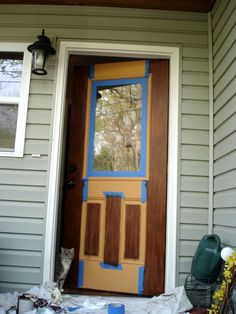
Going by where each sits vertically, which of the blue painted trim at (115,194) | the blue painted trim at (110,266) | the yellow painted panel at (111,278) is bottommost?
the yellow painted panel at (111,278)

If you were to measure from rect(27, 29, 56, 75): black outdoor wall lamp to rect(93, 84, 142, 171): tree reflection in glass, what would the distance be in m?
0.61

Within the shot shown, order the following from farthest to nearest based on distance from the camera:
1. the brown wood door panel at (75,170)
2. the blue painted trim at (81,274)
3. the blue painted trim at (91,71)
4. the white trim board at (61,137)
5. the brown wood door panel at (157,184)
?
the blue painted trim at (91,71)
the brown wood door panel at (75,170)
the blue painted trim at (81,274)
the brown wood door panel at (157,184)
the white trim board at (61,137)

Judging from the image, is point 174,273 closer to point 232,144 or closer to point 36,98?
point 232,144

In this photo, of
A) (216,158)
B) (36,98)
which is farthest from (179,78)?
(36,98)

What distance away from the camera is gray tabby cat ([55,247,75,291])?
9.66 ft

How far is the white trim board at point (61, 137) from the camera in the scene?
289cm

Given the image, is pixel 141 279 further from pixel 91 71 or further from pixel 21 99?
pixel 91 71

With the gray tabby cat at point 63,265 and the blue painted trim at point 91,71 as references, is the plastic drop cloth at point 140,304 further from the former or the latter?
the blue painted trim at point 91,71

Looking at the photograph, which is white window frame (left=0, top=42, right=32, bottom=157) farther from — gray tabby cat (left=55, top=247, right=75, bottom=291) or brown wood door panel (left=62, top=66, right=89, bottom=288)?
gray tabby cat (left=55, top=247, right=75, bottom=291)

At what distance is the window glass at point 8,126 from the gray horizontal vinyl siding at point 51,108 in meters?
A: 0.13

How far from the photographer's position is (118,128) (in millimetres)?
3334

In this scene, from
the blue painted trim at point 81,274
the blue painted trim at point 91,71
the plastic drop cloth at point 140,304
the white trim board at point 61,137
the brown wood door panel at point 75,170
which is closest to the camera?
the plastic drop cloth at point 140,304

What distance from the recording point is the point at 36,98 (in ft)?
10.1

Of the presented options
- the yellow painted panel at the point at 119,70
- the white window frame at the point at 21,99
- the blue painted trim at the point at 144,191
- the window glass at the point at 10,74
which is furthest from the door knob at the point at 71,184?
the yellow painted panel at the point at 119,70
